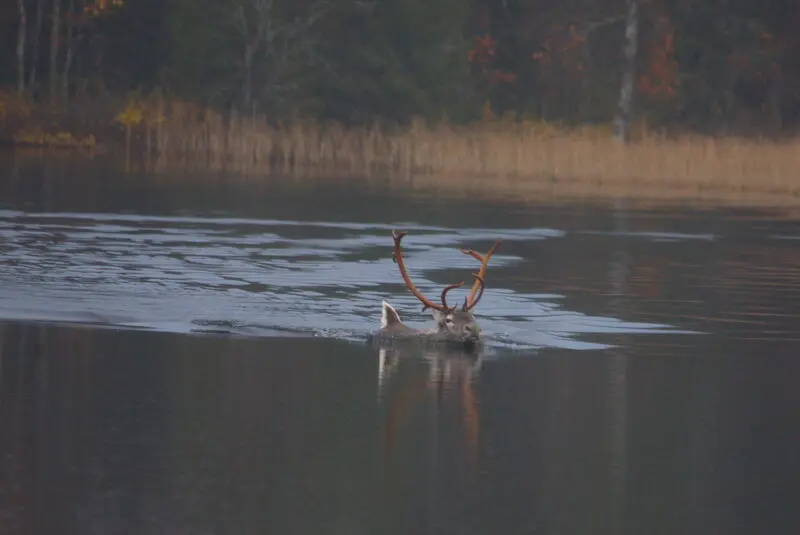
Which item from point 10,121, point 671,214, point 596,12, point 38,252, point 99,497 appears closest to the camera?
point 99,497

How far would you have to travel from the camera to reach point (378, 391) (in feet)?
38.9

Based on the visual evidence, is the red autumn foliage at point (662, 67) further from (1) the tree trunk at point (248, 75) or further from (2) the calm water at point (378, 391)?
(2) the calm water at point (378, 391)

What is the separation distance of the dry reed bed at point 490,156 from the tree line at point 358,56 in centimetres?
854

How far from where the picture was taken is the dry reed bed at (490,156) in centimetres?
3938

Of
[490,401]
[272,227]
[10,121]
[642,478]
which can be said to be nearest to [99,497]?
[642,478]

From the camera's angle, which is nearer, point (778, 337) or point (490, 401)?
point (490, 401)

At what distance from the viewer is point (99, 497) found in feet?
28.1

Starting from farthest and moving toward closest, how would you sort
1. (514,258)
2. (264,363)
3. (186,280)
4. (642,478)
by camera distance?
(514,258) → (186,280) → (264,363) → (642,478)

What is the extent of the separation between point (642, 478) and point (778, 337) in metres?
6.08

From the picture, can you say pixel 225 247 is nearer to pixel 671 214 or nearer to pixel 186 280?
pixel 186 280

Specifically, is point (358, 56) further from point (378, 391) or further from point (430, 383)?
point (378, 391)

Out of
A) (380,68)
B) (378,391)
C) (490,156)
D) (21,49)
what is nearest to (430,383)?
(378,391)

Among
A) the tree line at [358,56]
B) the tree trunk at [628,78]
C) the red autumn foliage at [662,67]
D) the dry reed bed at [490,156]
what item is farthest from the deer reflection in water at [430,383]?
the red autumn foliage at [662,67]

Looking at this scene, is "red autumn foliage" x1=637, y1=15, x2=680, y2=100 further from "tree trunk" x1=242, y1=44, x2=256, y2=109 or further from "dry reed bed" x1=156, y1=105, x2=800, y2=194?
"dry reed bed" x1=156, y1=105, x2=800, y2=194
